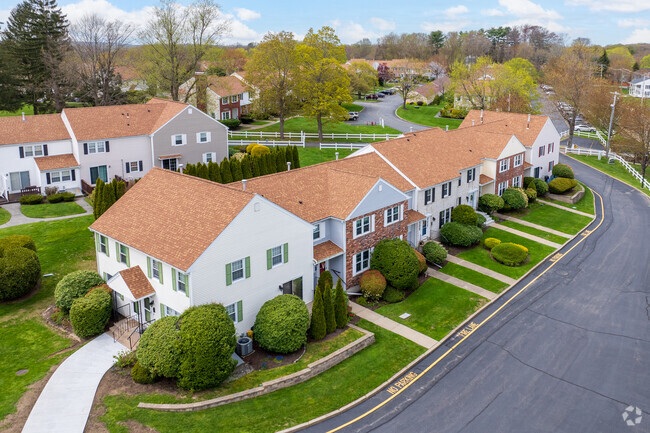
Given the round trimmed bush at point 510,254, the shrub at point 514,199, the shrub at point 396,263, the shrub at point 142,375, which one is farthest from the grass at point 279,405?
the shrub at point 514,199

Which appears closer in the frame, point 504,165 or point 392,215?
point 392,215

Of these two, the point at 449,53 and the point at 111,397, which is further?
the point at 449,53

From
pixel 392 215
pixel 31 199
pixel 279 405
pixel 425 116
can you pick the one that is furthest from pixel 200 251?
pixel 425 116

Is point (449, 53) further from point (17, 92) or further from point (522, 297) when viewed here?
point (522, 297)

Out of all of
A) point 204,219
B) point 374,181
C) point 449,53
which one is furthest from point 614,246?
point 449,53

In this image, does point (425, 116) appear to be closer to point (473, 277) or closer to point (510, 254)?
point (510, 254)
